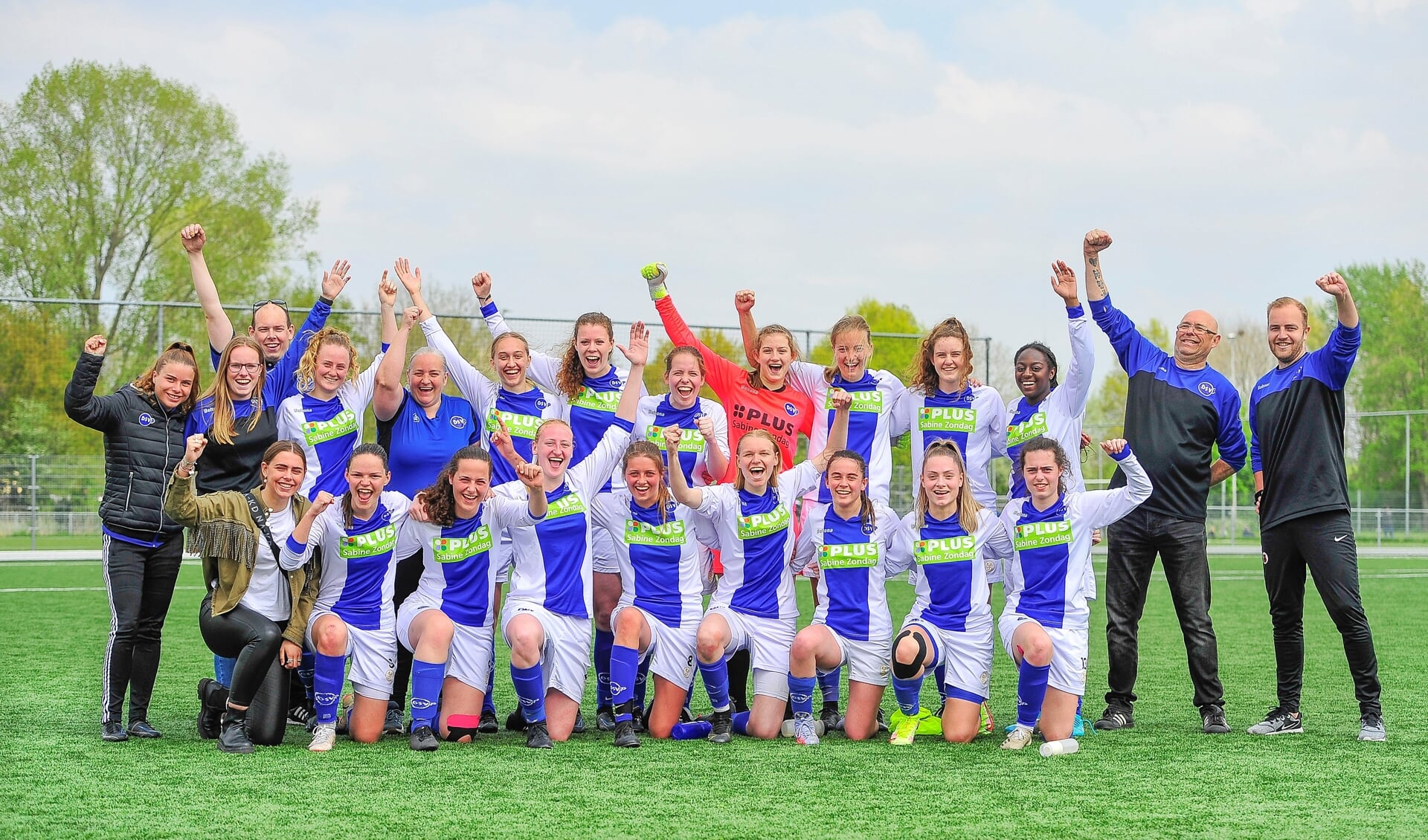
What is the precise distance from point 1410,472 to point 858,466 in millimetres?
43064

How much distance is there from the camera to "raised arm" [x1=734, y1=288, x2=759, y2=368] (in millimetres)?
6371

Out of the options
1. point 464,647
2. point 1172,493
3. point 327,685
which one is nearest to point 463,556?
point 464,647

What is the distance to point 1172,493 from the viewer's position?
5.60 m

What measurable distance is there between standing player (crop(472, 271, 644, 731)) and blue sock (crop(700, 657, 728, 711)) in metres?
0.66

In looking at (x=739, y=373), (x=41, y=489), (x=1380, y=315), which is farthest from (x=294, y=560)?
(x=1380, y=315)

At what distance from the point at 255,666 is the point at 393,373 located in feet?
4.99

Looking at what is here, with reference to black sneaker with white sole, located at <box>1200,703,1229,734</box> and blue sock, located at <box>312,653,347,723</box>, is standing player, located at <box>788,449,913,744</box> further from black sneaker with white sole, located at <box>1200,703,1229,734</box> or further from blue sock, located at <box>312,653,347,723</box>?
blue sock, located at <box>312,653,347,723</box>

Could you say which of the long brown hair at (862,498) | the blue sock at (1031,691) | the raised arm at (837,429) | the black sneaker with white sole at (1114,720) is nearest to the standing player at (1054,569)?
the blue sock at (1031,691)

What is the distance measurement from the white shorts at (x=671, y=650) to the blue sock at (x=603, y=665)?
16.5 inches

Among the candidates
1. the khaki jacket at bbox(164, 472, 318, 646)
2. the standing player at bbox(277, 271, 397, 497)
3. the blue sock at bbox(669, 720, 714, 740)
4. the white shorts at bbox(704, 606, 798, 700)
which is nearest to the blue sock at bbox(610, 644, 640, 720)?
the blue sock at bbox(669, 720, 714, 740)

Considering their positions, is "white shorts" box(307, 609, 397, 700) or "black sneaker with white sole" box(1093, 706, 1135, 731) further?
"black sneaker with white sole" box(1093, 706, 1135, 731)

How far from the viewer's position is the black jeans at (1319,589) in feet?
17.2

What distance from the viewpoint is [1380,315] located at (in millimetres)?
45750

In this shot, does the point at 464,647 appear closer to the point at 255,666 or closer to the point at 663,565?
the point at 255,666
